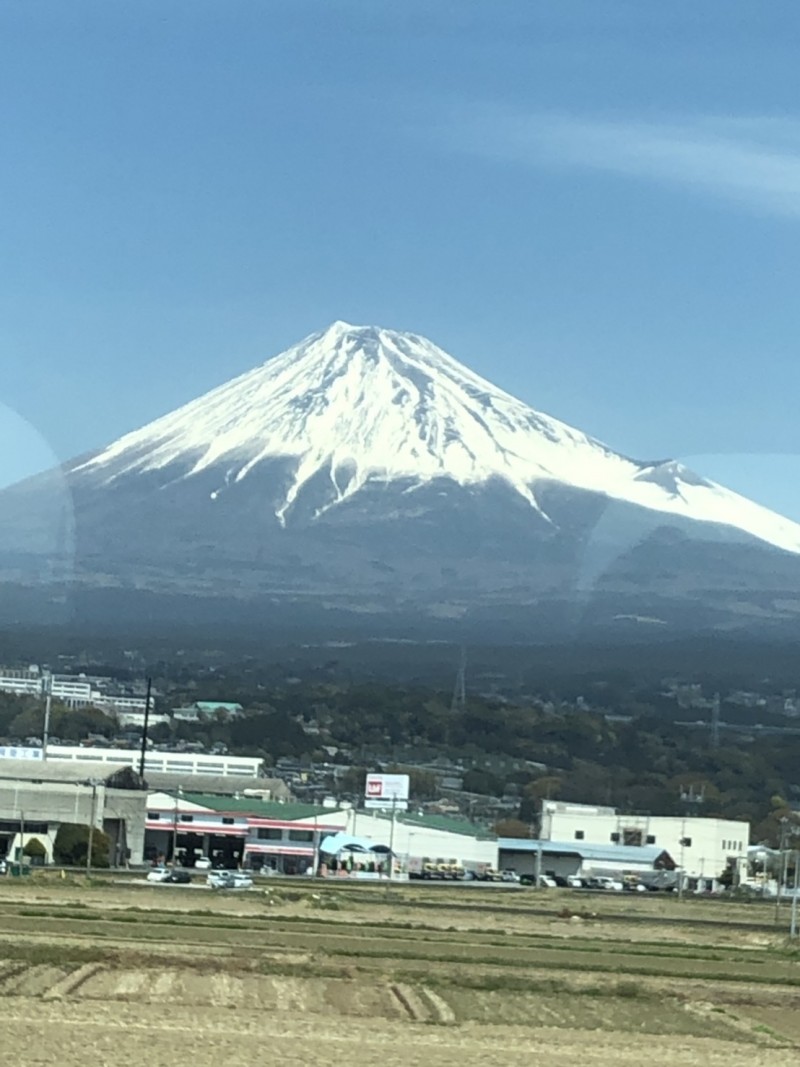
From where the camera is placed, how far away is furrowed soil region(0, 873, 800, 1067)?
16.5m

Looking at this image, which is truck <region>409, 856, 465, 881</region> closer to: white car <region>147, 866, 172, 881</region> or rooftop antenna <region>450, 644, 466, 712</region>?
white car <region>147, 866, 172, 881</region>

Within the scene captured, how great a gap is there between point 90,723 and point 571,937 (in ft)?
228

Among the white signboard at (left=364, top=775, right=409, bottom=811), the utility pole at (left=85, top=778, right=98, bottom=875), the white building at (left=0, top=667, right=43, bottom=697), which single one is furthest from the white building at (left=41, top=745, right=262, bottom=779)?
the white building at (left=0, top=667, right=43, bottom=697)

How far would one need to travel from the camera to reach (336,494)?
596 feet

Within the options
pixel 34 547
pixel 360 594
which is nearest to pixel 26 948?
pixel 34 547

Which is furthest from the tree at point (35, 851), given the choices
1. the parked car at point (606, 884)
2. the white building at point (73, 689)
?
the white building at point (73, 689)

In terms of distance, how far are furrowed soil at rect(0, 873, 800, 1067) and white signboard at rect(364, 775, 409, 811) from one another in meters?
35.6

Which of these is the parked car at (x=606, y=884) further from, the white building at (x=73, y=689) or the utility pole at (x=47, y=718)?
the white building at (x=73, y=689)

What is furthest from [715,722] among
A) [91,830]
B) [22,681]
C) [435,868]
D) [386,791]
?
[91,830]

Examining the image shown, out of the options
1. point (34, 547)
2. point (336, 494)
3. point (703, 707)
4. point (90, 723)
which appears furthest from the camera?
point (336, 494)

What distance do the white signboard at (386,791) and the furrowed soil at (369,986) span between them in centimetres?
3565

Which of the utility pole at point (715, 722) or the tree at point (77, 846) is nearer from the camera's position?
the tree at point (77, 846)

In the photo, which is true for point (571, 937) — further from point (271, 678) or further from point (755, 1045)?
point (271, 678)

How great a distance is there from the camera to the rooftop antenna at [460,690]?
121250mm
